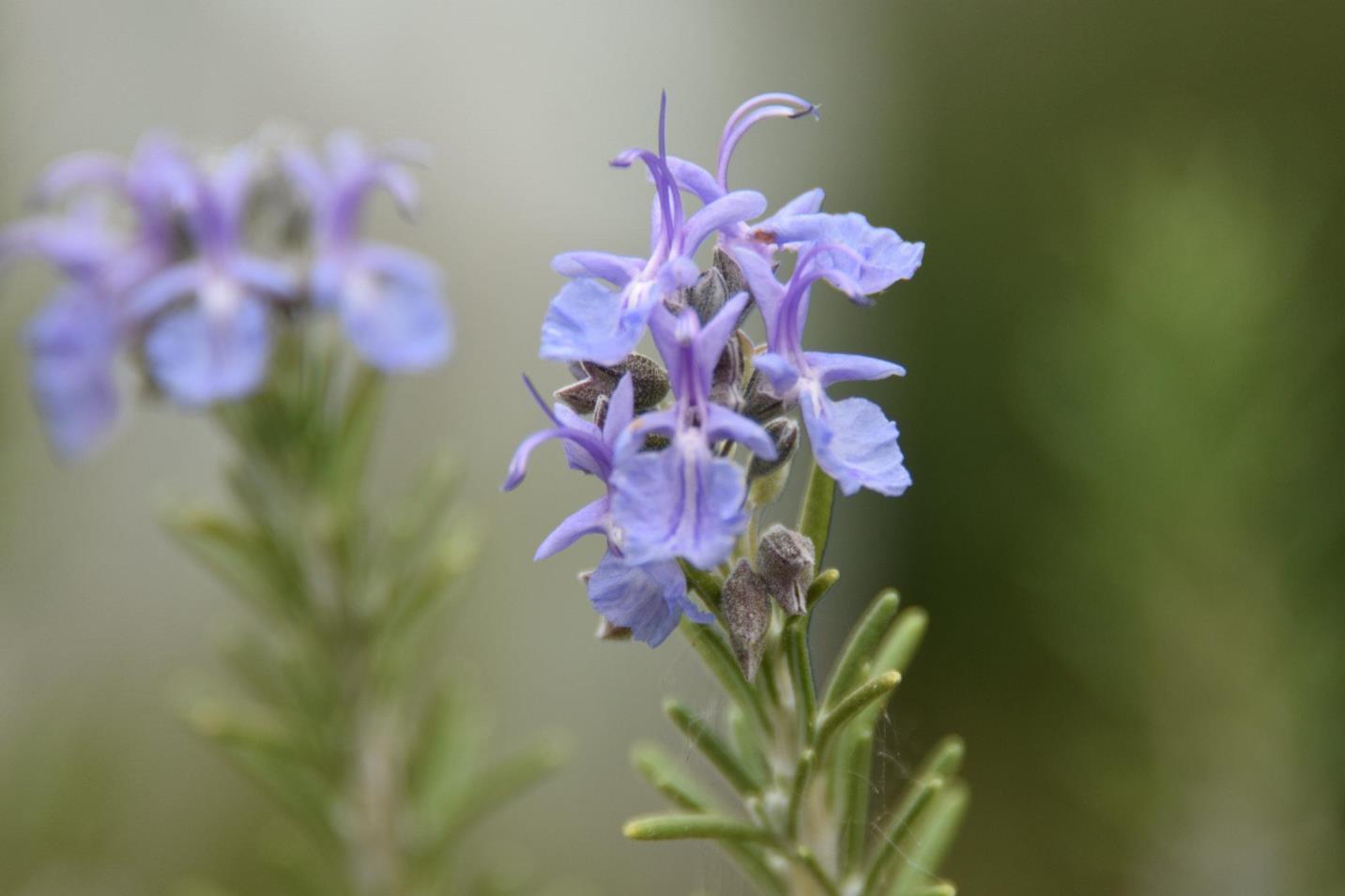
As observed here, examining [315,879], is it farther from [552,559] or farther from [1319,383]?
[552,559]

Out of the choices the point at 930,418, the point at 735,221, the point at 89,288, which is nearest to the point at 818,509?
the point at 735,221

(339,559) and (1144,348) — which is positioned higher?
(1144,348)

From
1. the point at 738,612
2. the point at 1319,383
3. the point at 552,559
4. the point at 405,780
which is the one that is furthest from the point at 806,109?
the point at 552,559

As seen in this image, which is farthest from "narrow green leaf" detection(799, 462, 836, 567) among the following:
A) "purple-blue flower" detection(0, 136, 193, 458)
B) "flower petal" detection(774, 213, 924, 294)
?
"purple-blue flower" detection(0, 136, 193, 458)

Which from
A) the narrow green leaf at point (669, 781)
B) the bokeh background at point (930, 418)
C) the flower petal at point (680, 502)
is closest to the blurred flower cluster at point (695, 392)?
the flower petal at point (680, 502)

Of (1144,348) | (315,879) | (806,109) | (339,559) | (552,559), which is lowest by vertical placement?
(552,559)

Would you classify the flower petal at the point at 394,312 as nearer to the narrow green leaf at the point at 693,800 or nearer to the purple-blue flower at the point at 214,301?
the purple-blue flower at the point at 214,301
